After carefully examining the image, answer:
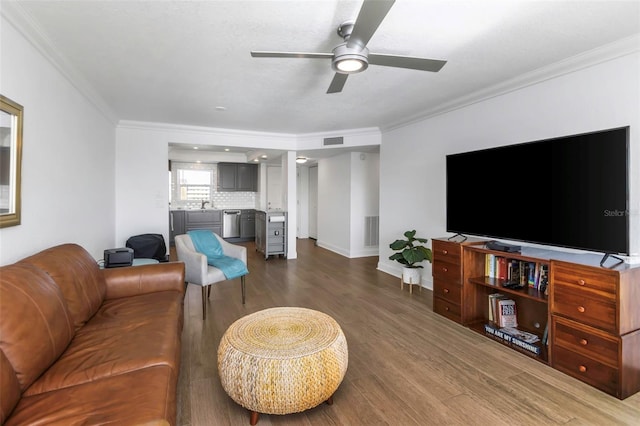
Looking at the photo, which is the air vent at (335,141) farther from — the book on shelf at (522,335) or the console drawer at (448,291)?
the book on shelf at (522,335)

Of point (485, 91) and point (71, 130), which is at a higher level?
point (485, 91)

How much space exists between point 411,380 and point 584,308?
130 centimetres

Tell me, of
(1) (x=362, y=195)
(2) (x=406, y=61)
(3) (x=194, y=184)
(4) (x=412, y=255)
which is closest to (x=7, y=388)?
(2) (x=406, y=61)

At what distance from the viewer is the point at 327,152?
655cm

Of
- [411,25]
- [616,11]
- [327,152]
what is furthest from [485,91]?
[327,152]

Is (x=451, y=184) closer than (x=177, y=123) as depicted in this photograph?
Yes

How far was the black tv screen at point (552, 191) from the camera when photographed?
2.15 meters

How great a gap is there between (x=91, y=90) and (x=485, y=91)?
14.0ft

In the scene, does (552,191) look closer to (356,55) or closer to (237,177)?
(356,55)

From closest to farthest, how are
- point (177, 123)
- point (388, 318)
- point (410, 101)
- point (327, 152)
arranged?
point (388, 318) → point (410, 101) → point (177, 123) → point (327, 152)

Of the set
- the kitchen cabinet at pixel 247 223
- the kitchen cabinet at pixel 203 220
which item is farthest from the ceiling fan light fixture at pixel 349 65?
the kitchen cabinet at pixel 247 223

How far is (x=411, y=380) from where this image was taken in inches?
87.7

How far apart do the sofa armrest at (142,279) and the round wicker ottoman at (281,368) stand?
105 cm

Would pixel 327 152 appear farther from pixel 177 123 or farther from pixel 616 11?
pixel 616 11
